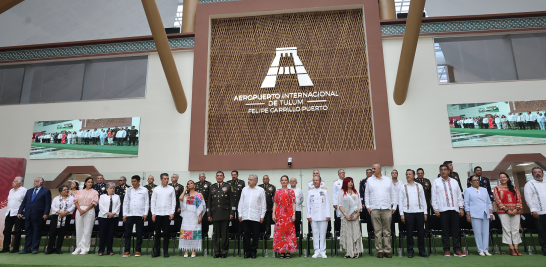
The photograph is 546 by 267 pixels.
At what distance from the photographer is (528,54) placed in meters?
9.52

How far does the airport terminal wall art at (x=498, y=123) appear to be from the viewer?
8.89m

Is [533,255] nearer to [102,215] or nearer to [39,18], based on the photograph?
[102,215]

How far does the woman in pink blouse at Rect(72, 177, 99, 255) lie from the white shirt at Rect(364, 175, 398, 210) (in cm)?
458

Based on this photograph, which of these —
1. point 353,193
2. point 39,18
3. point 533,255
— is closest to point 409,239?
point 353,193

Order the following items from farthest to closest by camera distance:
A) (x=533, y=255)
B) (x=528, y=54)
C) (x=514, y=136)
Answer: (x=528, y=54) < (x=514, y=136) < (x=533, y=255)

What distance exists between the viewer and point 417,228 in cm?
555

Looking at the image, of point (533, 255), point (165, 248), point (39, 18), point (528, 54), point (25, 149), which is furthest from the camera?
point (39, 18)

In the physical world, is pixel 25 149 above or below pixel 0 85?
below

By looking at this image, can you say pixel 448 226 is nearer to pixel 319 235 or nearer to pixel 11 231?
pixel 319 235

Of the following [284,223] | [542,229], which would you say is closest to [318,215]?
[284,223]

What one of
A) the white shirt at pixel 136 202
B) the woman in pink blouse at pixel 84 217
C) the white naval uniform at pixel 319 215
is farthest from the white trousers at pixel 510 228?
the woman in pink blouse at pixel 84 217

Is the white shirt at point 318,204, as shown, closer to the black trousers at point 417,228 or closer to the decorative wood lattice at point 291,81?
the black trousers at point 417,228

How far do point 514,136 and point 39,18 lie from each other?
47.7 feet

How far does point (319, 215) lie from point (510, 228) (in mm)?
2954
